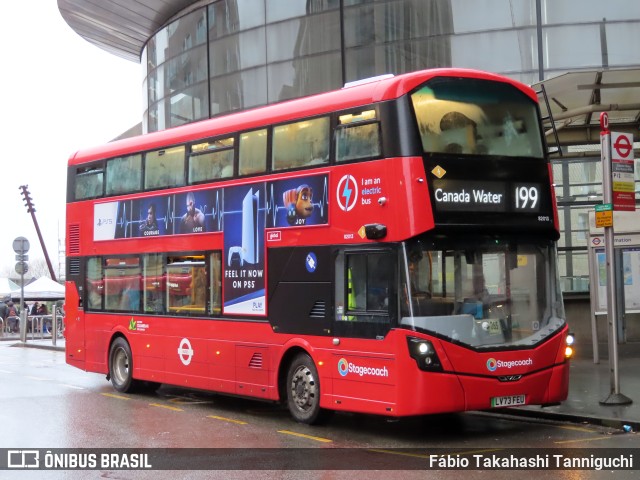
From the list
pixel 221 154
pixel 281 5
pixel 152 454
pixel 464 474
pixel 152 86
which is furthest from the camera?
pixel 152 86

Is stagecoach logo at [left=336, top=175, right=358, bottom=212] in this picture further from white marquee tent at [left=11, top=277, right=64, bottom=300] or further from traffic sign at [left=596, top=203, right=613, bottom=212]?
white marquee tent at [left=11, top=277, right=64, bottom=300]

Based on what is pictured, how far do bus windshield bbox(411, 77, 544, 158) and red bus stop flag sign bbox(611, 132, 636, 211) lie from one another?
1810mm

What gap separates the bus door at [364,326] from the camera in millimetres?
10852

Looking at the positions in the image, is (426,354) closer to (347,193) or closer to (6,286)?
(347,193)

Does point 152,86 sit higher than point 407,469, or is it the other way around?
point 152,86

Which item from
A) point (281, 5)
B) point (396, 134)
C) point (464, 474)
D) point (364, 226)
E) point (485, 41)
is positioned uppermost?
point (281, 5)

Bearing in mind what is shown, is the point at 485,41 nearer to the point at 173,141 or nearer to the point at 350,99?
the point at 173,141

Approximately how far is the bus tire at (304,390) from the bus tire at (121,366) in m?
4.76

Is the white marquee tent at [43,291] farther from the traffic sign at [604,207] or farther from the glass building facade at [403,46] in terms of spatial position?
the traffic sign at [604,207]

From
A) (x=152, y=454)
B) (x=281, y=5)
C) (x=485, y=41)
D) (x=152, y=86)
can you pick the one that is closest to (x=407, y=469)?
(x=152, y=454)

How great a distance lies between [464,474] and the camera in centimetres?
888

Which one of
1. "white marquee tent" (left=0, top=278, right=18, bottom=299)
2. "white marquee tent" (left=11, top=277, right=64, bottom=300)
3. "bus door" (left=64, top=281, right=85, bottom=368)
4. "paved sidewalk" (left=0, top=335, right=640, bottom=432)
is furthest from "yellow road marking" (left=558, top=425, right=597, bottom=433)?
"white marquee tent" (left=0, top=278, right=18, bottom=299)

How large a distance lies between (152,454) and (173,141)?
6.33 meters

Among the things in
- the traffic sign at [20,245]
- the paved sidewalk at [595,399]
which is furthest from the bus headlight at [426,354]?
the traffic sign at [20,245]
